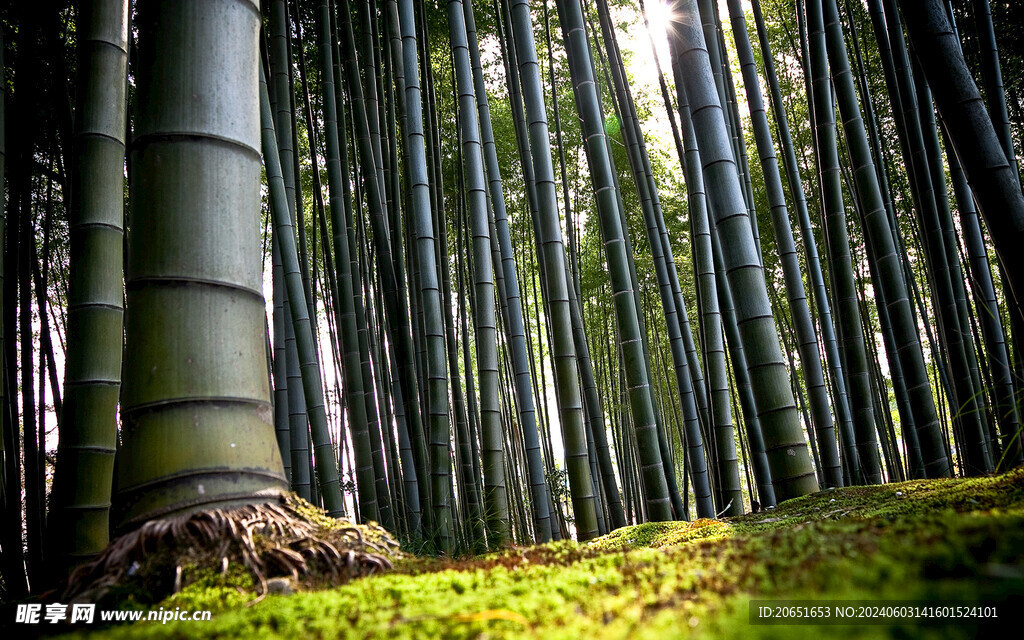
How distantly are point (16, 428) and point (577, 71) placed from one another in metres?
3.41

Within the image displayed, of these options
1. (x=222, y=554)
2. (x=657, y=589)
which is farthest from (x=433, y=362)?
(x=657, y=589)

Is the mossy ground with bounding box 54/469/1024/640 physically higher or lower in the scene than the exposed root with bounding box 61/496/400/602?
lower

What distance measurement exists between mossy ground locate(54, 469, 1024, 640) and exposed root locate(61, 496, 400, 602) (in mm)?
42

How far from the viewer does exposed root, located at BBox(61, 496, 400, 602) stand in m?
0.95

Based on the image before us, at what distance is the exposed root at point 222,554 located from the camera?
0.95 meters

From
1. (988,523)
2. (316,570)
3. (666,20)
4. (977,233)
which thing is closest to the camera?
(988,523)

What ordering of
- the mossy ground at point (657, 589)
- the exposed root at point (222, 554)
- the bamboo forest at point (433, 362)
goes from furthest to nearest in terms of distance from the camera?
the exposed root at point (222, 554) < the bamboo forest at point (433, 362) < the mossy ground at point (657, 589)

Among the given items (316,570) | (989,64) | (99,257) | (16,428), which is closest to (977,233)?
(989,64)

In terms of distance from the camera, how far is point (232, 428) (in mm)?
1089

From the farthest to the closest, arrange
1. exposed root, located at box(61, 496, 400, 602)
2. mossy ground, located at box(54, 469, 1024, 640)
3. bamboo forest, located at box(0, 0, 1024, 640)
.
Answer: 1. exposed root, located at box(61, 496, 400, 602)
2. bamboo forest, located at box(0, 0, 1024, 640)
3. mossy ground, located at box(54, 469, 1024, 640)

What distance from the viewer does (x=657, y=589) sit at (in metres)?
0.78

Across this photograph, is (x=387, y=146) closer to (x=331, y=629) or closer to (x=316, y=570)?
(x=316, y=570)

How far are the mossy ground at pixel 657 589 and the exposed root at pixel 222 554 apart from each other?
4 cm

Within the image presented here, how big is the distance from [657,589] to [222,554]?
631 mm
